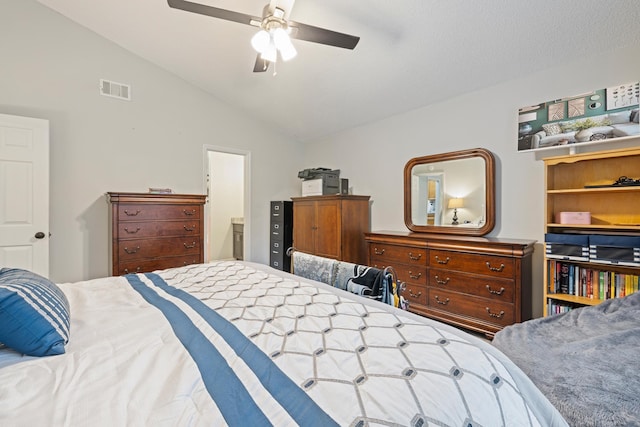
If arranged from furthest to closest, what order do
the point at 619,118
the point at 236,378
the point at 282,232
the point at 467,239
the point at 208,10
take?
the point at 282,232 → the point at 467,239 → the point at 619,118 → the point at 208,10 → the point at 236,378

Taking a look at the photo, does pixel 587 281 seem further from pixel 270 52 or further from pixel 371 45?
pixel 270 52

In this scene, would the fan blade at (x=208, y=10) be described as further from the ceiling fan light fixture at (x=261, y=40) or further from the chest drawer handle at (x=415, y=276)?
the chest drawer handle at (x=415, y=276)

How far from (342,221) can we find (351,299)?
2.31m

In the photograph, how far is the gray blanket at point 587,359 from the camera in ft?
3.16

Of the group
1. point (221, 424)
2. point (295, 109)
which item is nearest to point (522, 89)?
point (295, 109)

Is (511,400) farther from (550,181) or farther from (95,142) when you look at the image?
(95,142)

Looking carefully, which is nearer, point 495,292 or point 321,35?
point 321,35

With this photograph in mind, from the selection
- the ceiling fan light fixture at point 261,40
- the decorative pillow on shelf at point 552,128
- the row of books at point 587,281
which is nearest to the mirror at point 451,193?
the decorative pillow on shelf at point 552,128

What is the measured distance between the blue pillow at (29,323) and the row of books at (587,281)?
3.01 metres

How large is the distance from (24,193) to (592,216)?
4.97 meters

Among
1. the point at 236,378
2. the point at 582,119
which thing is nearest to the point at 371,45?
the point at 582,119

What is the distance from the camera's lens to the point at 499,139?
9.36 feet

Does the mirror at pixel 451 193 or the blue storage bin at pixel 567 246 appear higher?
the mirror at pixel 451 193

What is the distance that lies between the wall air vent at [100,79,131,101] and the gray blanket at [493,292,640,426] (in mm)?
4309
